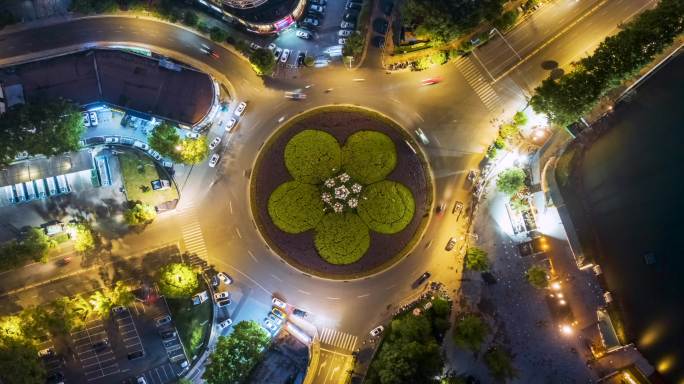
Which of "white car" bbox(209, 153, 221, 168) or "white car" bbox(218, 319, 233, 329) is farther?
"white car" bbox(209, 153, 221, 168)

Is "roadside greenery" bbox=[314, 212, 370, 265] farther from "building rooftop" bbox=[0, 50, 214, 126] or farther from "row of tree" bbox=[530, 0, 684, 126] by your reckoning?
"row of tree" bbox=[530, 0, 684, 126]

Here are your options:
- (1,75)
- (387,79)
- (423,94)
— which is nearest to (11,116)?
(1,75)

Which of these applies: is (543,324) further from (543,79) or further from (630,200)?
(543,79)

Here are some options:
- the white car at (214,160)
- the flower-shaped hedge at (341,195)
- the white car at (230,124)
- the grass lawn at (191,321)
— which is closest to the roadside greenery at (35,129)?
the white car at (214,160)

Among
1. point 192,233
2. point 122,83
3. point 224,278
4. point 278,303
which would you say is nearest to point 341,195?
point 278,303

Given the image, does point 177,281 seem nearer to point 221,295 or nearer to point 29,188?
point 221,295

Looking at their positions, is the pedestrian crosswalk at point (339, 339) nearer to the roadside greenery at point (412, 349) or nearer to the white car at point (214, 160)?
the roadside greenery at point (412, 349)

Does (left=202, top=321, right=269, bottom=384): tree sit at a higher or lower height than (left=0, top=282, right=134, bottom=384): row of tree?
lower

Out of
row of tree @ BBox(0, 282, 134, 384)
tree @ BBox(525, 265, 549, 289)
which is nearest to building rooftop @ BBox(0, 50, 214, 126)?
Result: row of tree @ BBox(0, 282, 134, 384)
